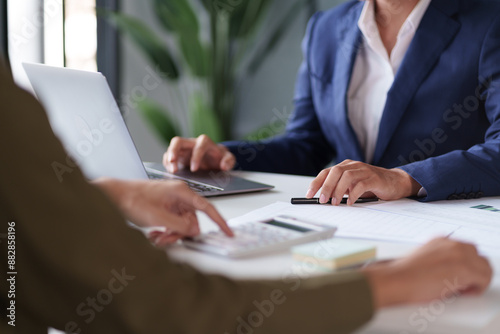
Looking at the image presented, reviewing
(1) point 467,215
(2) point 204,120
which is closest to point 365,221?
(1) point 467,215

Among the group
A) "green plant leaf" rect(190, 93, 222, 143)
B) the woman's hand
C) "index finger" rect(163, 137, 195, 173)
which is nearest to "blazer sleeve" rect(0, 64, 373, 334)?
the woman's hand

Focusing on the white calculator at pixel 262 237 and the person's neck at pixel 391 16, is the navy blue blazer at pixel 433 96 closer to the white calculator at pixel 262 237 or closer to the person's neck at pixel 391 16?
the person's neck at pixel 391 16

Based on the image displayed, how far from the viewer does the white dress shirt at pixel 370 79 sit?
1515 mm

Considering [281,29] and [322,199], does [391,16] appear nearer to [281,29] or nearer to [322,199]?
[322,199]

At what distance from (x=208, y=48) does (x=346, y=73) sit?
1437 mm

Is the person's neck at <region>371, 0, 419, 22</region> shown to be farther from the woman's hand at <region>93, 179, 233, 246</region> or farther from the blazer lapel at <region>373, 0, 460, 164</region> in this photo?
the woman's hand at <region>93, 179, 233, 246</region>

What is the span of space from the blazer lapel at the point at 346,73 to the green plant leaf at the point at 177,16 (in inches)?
51.4

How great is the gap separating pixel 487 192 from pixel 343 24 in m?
0.72

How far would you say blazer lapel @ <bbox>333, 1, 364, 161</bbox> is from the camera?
60.1 inches

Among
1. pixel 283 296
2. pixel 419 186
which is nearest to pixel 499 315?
pixel 283 296

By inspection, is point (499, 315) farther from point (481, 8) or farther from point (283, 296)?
point (481, 8)

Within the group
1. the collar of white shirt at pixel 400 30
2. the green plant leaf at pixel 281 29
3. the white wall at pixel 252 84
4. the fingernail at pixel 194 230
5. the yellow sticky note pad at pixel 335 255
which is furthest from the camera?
the white wall at pixel 252 84

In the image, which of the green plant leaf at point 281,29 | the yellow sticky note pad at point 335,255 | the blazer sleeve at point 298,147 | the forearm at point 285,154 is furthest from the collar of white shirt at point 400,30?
the green plant leaf at point 281,29

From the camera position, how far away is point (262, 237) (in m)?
0.73
